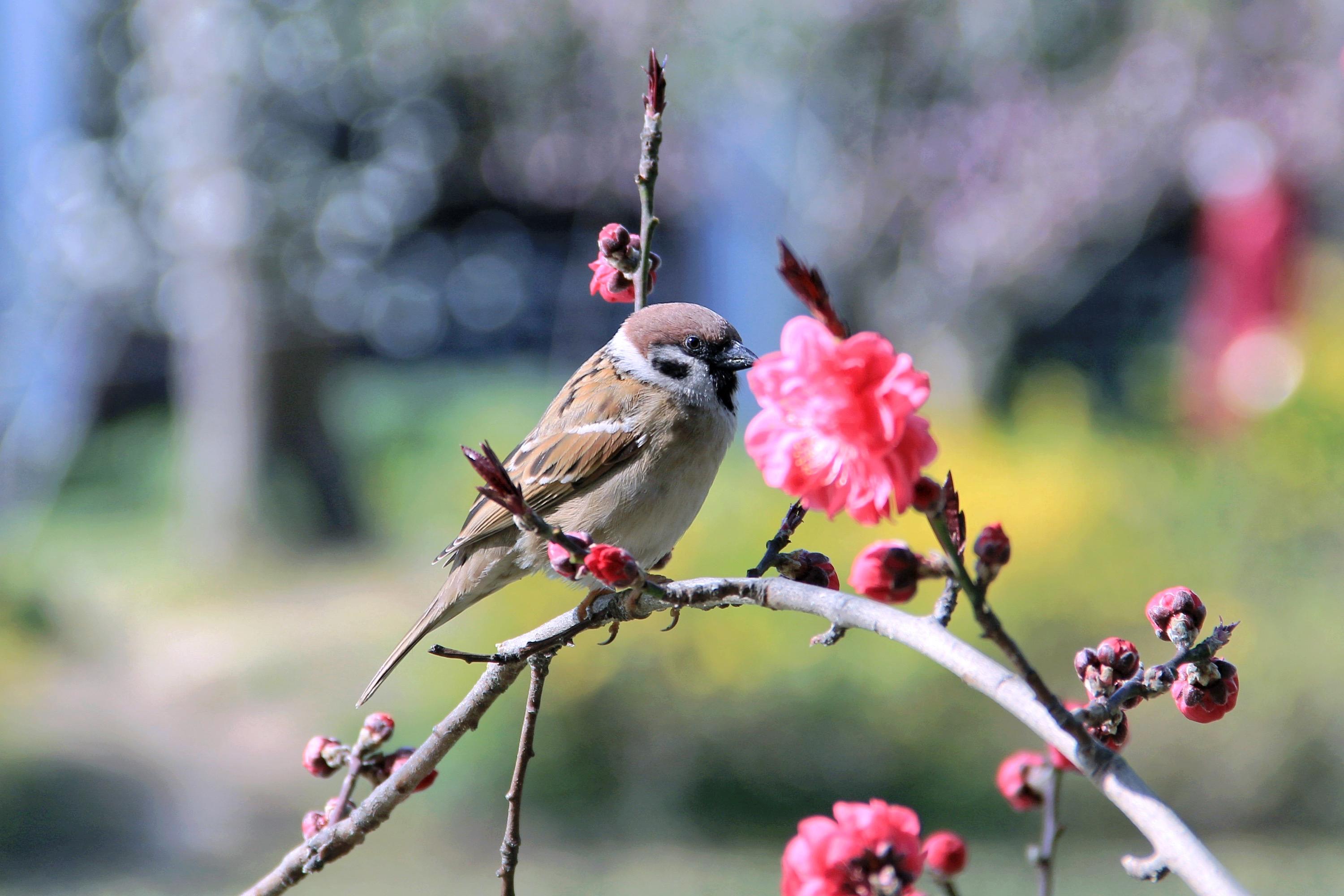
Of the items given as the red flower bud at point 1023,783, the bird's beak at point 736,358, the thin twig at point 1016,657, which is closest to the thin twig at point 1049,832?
the red flower bud at point 1023,783

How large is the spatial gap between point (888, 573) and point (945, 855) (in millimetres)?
502

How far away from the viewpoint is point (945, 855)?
1.10 meters

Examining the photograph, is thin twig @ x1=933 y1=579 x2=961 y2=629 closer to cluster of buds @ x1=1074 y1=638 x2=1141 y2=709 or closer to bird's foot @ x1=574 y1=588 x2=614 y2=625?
cluster of buds @ x1=1074 y1=638 x2=1141 y2=709

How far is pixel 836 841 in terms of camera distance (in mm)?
780

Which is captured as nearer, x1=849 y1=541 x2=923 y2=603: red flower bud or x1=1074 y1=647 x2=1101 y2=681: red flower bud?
x1=849 y1=541 x2=923 y2=603: red flower bud

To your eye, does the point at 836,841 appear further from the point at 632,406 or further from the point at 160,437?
the point at 160,437

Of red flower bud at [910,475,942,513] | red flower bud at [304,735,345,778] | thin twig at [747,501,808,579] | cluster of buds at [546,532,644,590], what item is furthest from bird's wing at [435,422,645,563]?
red flower bud at [910,475,942,513]

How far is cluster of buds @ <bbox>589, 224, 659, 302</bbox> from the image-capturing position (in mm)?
1138

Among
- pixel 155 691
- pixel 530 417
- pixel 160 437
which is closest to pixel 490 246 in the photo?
pixel 530 417

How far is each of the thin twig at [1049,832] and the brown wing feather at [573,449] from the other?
0.91 meters

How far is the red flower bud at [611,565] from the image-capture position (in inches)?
33.3

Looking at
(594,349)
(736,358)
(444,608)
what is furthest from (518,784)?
(594,349)

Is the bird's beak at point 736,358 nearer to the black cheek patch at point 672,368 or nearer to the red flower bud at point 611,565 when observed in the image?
the black cheek patch at point 672,368

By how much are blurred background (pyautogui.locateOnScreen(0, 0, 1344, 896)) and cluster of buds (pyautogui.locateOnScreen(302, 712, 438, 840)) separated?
286 centimetres
